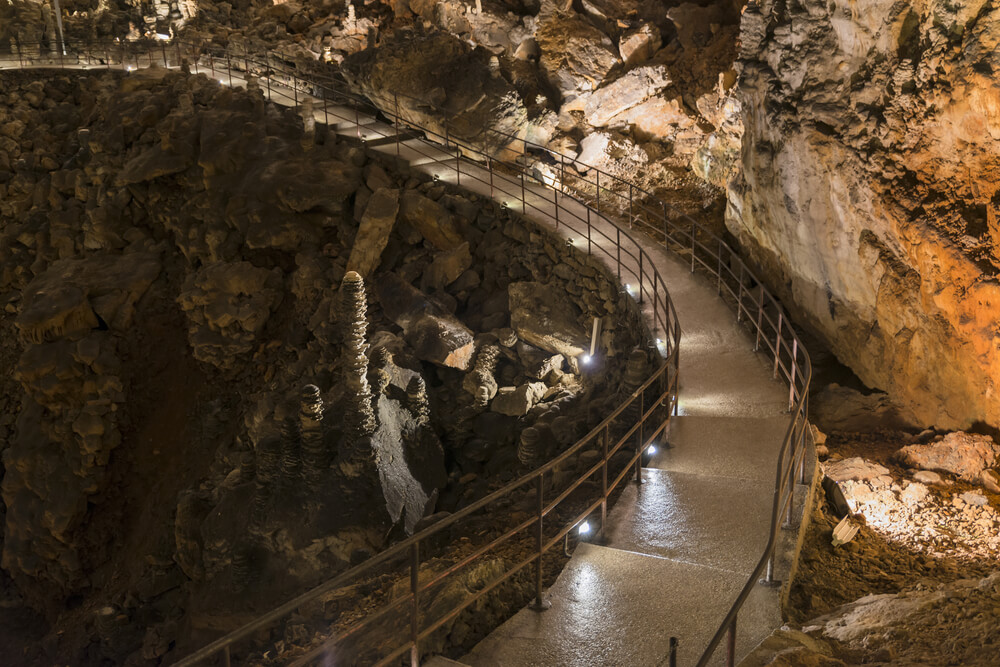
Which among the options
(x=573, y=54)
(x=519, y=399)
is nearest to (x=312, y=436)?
(x=519, y=399)

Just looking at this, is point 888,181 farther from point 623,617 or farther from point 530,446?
point 623,617

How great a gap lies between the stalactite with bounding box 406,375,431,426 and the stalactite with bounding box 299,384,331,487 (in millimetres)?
1412

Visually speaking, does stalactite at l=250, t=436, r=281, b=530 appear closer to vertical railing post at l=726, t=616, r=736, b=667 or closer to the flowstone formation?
the flowstone formation

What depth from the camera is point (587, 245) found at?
510 inches

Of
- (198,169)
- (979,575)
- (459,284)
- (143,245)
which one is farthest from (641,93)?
(979,575)

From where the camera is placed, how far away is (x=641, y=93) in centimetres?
1611

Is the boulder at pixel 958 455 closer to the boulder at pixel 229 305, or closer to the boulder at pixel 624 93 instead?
the boulder at pixel 624 93

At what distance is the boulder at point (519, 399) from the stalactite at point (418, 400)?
1.00 metres

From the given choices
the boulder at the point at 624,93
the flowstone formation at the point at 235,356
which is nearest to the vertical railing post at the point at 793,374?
the flowstone formation at the point at 235,356

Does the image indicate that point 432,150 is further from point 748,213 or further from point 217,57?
point 217,57

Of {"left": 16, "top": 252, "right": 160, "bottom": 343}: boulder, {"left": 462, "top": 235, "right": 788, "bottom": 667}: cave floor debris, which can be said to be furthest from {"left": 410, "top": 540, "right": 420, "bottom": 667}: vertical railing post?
{"left": 16, "top": 252, "right": 160, "bottom": 343}: boulder

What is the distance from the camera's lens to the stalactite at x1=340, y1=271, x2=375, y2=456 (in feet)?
34.3

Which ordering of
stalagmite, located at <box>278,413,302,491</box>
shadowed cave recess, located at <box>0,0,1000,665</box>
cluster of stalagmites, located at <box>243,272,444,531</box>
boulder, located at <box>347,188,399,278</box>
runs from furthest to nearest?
boulder, located at <box>347,188,399,278</box>
stalagmite, located at <box>278,413,302,491</box>
cluster of stalagmites, located at <box>243,272,444,531</box>
shadowed cave recess, located at <box>0,0,1000,665</box>

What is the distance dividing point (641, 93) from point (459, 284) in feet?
18.6
